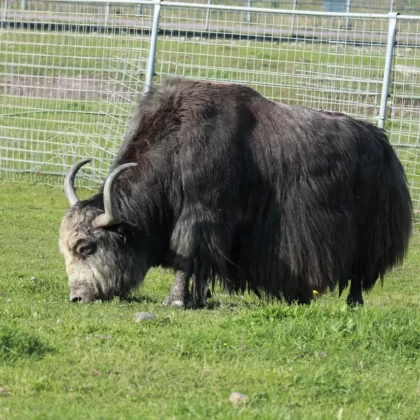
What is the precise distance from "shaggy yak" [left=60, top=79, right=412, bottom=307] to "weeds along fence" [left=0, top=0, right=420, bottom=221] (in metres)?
4.32

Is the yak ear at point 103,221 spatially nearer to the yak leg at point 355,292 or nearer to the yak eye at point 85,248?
the yak eye at point 85,248

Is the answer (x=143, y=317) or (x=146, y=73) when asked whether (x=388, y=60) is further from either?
(x=143, y=317)

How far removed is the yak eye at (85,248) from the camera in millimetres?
8766

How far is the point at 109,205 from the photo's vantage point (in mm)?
8586

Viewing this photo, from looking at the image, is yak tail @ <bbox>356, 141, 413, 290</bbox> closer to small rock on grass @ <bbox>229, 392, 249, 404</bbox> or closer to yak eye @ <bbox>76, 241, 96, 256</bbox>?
yak eye @ <bbox>76, 241, 96, 256</bbox>

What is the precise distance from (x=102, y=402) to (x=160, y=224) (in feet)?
12.1

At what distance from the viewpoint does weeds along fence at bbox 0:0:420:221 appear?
1430 cm

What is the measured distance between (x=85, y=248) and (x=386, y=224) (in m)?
2.71

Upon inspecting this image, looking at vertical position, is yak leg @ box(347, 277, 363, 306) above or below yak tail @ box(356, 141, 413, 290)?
below

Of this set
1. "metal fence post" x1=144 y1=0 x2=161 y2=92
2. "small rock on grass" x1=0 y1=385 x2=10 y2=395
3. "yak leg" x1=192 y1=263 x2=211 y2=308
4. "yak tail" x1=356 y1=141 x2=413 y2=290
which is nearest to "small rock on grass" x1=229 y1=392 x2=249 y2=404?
"small rock on grass" x1=0 y1=385 x2=10 y2=395

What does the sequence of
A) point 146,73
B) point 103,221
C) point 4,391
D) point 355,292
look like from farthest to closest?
point 146,73
point 355,292
point 103,221
point 4,391

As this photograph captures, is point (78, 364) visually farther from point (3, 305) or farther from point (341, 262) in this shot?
point (341, 262)

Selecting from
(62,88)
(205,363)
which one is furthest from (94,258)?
(62,88)

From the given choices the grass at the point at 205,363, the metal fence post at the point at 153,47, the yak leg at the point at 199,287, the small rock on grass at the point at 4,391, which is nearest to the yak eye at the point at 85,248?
the grass at the point at 205,363
